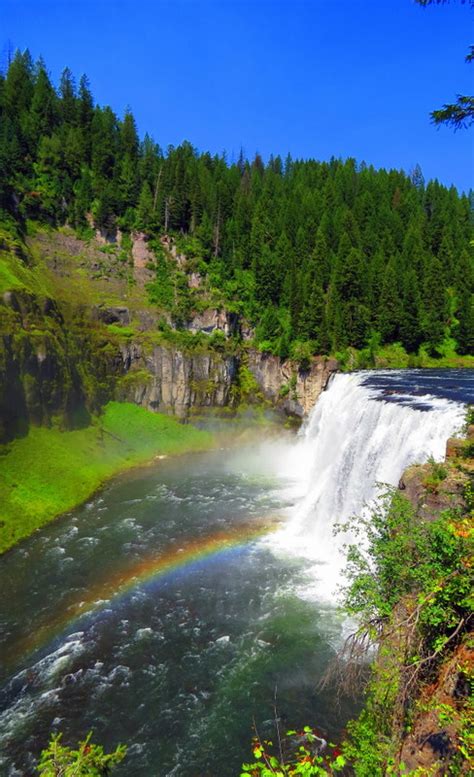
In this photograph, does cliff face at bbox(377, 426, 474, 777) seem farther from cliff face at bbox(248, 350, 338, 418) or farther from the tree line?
the tree line

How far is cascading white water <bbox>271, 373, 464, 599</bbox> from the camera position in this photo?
24828 millimetres

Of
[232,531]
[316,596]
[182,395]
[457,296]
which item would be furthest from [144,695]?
[457,296]

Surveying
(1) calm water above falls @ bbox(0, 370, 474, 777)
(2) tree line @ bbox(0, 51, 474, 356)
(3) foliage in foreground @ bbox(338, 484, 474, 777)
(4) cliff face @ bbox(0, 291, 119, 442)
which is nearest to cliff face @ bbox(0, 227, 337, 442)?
(4) cliff face @ bbox(0, 291, 119, 442)

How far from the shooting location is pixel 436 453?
23922 millimetres

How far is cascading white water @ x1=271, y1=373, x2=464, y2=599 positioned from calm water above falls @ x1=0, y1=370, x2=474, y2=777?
4.8 inches

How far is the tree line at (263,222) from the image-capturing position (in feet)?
199

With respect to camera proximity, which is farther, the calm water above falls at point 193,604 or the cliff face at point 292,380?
the cliff face at point 292,380

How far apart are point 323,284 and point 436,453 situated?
47571 mm

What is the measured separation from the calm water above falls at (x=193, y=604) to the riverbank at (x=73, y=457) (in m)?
1.67

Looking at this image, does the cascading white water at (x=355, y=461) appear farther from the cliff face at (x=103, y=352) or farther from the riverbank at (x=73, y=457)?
the cliff face at (x=103, y=352)

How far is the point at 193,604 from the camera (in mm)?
21359

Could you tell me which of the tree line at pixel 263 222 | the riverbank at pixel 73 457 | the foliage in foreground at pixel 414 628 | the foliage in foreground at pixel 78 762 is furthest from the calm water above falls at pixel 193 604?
the tree line at pixel 263 222

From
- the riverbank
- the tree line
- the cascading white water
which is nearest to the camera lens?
the cascading white water

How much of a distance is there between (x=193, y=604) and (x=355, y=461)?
1474 centimetres
